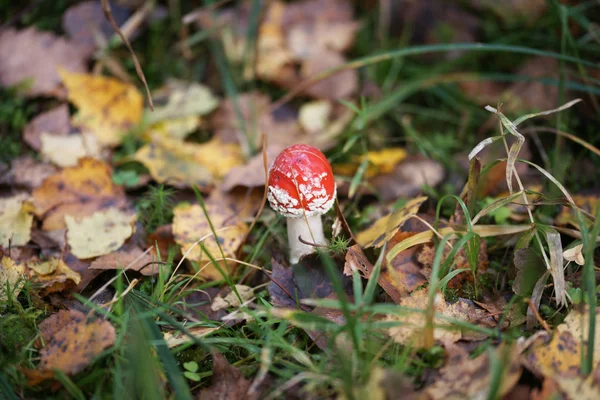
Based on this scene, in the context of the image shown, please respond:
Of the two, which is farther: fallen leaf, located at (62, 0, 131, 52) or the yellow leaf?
fallen leaf, located at (62, 0, 131, 52)

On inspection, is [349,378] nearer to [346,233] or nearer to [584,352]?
[584,352]

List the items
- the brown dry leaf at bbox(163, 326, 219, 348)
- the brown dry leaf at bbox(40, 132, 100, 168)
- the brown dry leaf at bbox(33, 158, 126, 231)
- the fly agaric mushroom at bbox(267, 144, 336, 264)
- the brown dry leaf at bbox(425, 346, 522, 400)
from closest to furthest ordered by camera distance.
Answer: the brown dry leaf at bbox(425, 346, 522, 400) → the brown dry leaf at bbox(163, 326, 219, 348) → the fly agaric mushroom at bbox(267, 144, 336, 264) → the brown dry leaf at bbox(33, 158, 126, 231) → the brown dry leaf at bbox(40, 132, 100, 168)

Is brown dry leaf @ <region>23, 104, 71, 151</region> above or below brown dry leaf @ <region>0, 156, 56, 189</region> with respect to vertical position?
above

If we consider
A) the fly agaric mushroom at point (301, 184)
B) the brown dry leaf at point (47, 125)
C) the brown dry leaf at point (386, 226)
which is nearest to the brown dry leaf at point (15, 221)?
the brown dry leaf at point (47, 125)

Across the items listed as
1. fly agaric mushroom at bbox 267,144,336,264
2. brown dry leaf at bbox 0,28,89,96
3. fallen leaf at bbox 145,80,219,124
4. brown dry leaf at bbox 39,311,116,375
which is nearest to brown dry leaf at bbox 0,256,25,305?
brown dry leaf at bbox 39,311,116,375

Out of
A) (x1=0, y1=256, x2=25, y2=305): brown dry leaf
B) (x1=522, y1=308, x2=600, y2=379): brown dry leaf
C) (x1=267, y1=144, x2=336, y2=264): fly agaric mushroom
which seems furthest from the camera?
(x1=267, y1=144, x2=336, y2=264): fly agaric mushroom

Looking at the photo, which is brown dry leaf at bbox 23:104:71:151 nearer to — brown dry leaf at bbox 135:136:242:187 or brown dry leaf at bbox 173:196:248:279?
brown dry leaf at bbox 135:136:242:187

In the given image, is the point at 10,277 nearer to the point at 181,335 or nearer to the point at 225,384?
the point at 181,335
